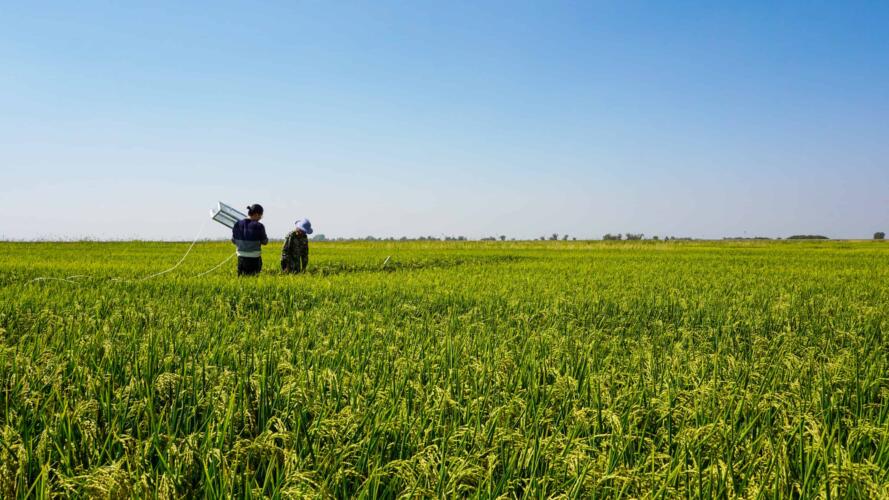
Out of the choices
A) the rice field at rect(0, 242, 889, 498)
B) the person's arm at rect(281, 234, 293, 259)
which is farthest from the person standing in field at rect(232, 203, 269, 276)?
the rice field at rect(0, 242, 889, 498)

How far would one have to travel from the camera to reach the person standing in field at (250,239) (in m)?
9.66

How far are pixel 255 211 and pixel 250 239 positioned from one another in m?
0.62

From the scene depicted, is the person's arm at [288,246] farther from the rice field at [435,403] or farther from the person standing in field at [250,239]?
the rice field at [435,403]

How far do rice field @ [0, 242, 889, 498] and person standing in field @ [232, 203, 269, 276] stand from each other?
9.70ft

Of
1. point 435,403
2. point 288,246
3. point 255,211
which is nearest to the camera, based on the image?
point 435,403

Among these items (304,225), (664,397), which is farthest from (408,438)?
(304,225)

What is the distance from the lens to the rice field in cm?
177

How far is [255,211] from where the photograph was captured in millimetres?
9594

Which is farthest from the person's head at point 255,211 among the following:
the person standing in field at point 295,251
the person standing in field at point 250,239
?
the person standing in field at point 295,251

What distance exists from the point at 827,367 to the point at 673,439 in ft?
6.90

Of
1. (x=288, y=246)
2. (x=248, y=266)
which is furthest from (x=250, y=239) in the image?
(x=288, y=246)

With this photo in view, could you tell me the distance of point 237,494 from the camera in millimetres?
1704

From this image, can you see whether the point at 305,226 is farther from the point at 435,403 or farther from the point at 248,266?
the point at 435,403

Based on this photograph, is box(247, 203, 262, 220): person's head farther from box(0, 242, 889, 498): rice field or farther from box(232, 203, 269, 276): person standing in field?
box(0, 242, 889, 498): rice field
